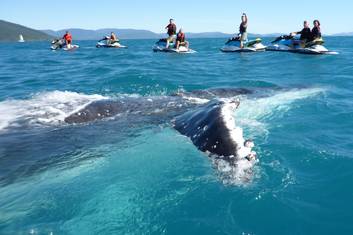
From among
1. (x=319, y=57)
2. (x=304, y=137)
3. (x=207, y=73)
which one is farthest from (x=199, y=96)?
(x=319, y=57)

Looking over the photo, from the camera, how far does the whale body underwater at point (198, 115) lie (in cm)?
752

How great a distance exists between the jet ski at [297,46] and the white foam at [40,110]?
85.5ft

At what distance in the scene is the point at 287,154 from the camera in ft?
29.9

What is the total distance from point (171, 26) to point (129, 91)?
26.1 m

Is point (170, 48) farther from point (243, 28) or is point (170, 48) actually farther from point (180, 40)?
point (243, 28)

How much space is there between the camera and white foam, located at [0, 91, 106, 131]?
10391mm

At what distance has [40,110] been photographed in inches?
452

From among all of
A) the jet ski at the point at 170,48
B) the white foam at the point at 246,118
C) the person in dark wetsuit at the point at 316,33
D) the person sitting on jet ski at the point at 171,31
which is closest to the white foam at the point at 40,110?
the white foam at the point at 246,118

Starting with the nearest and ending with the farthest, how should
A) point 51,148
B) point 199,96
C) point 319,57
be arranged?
1. point 51,148
2. point 199,96
3. point 319,57

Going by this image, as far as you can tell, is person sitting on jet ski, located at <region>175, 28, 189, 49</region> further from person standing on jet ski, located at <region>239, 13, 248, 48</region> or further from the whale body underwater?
the whale body underwater

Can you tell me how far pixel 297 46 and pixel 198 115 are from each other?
100ft

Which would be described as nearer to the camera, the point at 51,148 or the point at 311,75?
the point at 51,148

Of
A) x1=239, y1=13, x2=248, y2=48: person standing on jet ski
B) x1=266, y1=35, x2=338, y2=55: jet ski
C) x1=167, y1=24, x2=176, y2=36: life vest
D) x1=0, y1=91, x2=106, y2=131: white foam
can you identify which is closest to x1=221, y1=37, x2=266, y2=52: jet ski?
x1=239, y1=13, x2=248, y2=48: person standing on jet ski

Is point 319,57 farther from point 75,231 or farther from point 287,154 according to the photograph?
point 75,231
